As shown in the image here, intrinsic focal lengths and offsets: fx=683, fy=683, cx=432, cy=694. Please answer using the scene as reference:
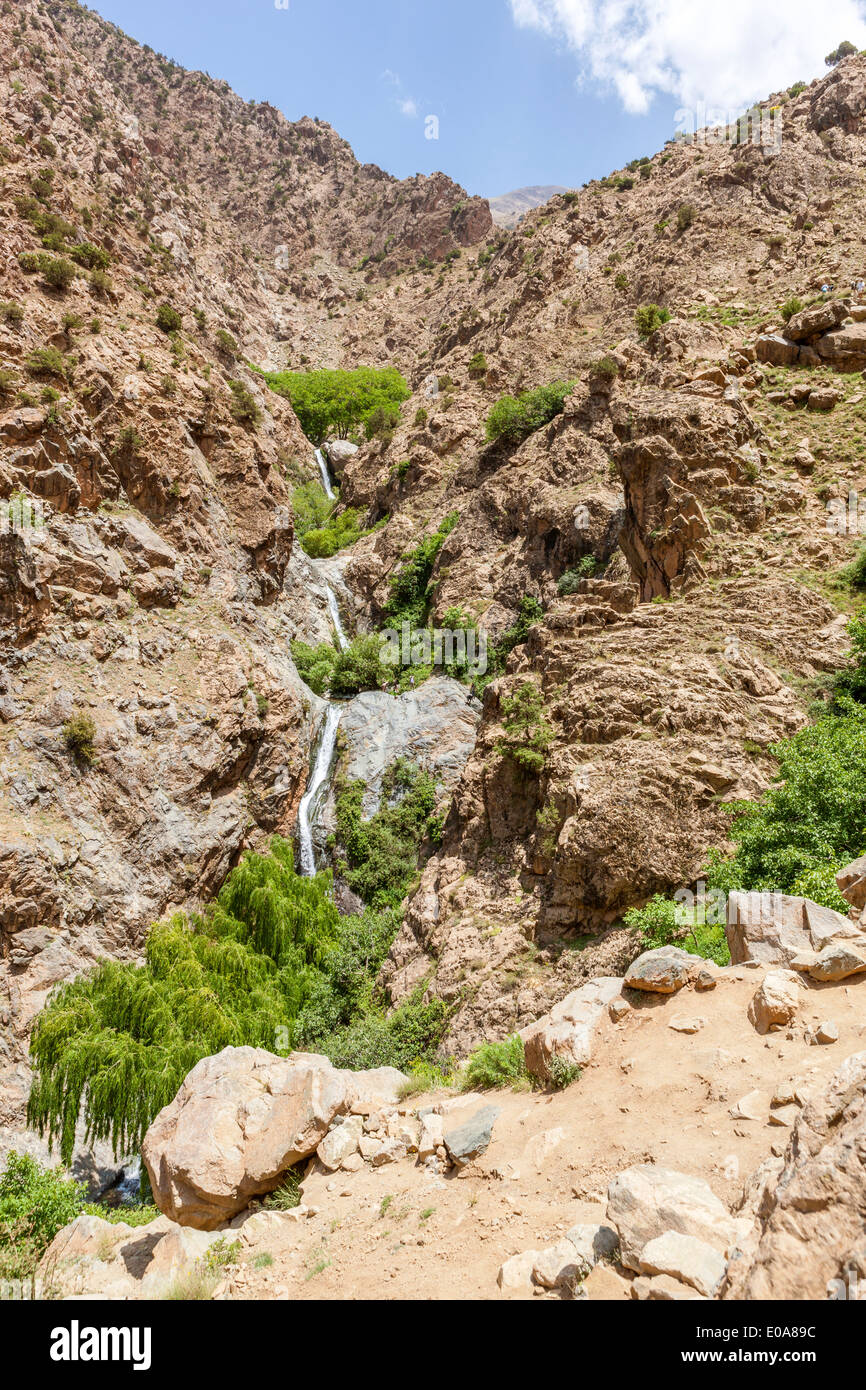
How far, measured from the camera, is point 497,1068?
9492mm

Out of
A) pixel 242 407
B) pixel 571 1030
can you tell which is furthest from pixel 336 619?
pixel 571 1030

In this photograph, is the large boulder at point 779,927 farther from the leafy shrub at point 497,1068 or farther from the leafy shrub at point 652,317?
the leafy shrub at point 652,317

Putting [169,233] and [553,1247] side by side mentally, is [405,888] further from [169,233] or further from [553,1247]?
[169,233]

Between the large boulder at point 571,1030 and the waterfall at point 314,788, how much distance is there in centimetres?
1545

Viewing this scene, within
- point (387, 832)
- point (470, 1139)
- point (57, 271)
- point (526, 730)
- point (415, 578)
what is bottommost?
point (470, 1139)

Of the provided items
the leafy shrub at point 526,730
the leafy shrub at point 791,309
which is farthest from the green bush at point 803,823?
the leafy shrub at point 791,309

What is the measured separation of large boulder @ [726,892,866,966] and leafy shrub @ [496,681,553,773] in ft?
24.9

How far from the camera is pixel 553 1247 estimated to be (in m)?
5.14

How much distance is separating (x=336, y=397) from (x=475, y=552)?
32098 millimetres

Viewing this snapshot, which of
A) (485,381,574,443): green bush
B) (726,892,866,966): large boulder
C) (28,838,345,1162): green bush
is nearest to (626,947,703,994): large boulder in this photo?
(726,892,866,966): large boulder

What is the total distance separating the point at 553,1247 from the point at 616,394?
29.7 metres

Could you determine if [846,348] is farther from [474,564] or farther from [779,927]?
[779,927]

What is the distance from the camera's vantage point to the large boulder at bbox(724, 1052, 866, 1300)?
333 cm
